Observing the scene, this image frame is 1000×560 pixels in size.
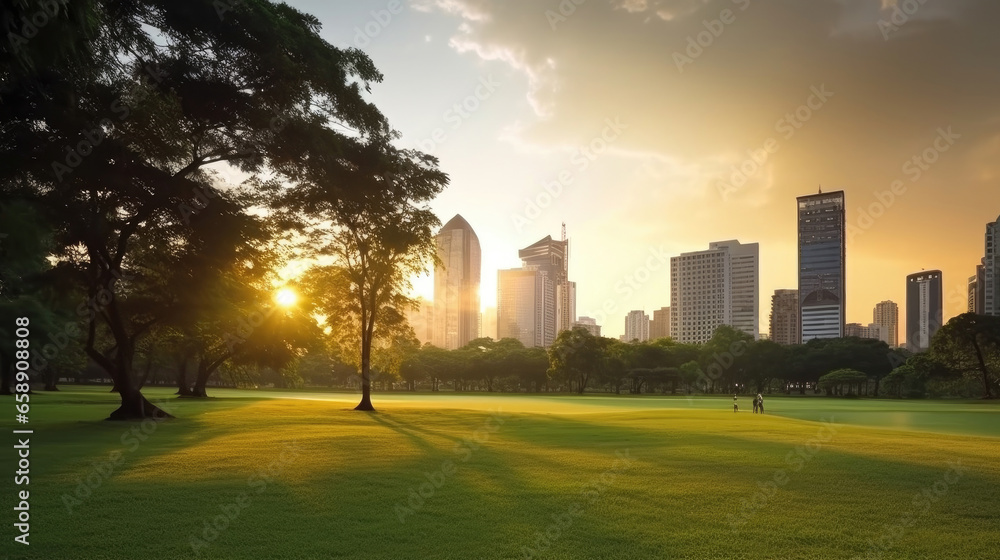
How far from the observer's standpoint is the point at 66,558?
8.44 metres

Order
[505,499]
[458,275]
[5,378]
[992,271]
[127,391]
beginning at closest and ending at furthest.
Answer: [505,499] → [127,391] → [5,378] → [458,275] → [992,271]

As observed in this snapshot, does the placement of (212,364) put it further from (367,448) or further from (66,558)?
(66,558)

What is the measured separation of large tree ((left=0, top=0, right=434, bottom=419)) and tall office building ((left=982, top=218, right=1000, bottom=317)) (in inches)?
7095

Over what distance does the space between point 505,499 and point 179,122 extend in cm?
2023

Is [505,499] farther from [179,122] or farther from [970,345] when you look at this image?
[970,345]

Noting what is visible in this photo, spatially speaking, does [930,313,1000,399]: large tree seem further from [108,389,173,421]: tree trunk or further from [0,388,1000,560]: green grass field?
[108,389,173,421]: tree trunk

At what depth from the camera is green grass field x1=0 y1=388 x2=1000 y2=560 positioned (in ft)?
29.9

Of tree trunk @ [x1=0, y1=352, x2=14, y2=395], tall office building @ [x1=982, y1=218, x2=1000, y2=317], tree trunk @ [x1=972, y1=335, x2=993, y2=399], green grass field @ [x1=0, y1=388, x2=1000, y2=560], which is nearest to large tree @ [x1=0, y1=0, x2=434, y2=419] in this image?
green grass field @ [x1=0, y1=388, x2=1000, y2=560]

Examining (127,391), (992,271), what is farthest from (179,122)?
(992,271)

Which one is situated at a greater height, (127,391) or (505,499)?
(505,499)

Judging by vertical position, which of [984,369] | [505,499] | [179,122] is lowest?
[984,369]

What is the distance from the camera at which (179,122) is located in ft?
79.6

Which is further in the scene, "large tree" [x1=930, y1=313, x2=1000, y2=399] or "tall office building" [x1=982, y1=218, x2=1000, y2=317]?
"tall office building" [x1=982, y1=218, x2=1000, y2=317]

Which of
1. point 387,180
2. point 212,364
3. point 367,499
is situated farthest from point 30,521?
point 212,364
